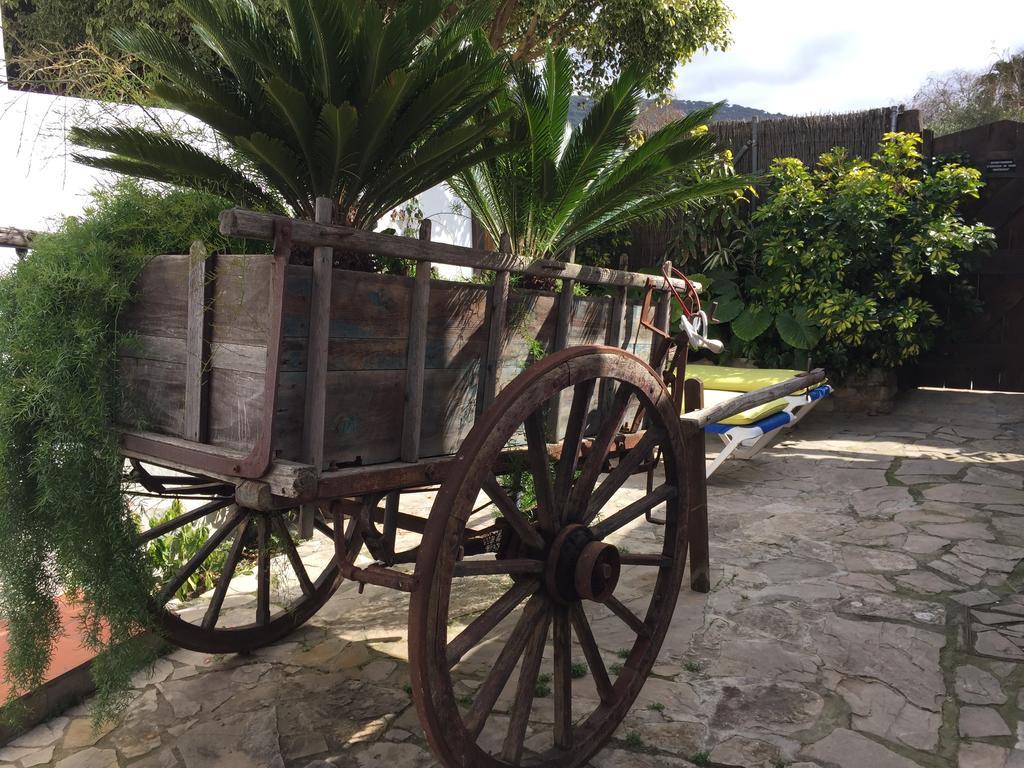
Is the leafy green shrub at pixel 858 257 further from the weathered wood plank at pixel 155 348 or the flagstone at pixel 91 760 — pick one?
the flagstone at pixel 91 760

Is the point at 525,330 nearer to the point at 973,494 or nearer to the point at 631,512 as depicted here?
the point at 631,512

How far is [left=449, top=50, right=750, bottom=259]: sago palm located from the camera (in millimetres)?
2969

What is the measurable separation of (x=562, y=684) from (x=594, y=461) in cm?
68

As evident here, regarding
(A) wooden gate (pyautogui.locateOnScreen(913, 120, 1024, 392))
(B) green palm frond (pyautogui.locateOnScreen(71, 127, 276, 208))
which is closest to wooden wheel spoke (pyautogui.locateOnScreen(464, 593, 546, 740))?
(B) green palm frond (pyautogui.locateOnScreen(71, 127, 276, 208))

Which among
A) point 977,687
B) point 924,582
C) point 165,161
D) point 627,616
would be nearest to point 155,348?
point 165,161

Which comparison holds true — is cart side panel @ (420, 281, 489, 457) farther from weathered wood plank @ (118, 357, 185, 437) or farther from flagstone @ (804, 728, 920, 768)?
flagstone @ (804, 728, 920, 768)

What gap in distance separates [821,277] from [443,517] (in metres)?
6.92

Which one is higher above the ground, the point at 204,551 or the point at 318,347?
the point at 318,347

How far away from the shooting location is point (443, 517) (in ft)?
6.34

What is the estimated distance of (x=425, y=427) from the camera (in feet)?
7.42

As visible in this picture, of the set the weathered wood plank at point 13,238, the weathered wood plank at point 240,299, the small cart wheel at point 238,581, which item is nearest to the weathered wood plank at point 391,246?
the weathered wood plank at point 240,299

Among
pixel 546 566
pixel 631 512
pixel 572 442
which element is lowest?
pixel 546 566

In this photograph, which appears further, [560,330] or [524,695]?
[560,330]

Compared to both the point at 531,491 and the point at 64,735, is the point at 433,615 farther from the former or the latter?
the point at 64,735
